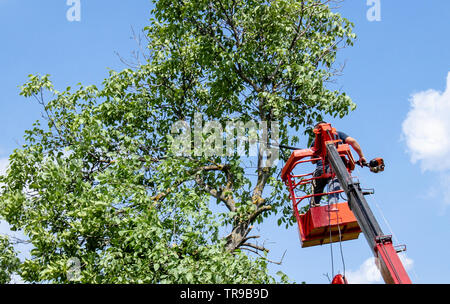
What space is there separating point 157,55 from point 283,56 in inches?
154

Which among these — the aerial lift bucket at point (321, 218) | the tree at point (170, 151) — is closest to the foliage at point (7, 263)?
the tree at point (170, 151)

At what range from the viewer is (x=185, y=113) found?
14.5 m

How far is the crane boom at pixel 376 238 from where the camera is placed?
6164mm

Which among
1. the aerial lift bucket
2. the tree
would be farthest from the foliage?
the aerial lift bucket

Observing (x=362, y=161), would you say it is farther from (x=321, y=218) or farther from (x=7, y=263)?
(x=7, y=263)

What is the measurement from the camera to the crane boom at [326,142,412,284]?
6.16 m

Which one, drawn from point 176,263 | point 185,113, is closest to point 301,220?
point 176,263

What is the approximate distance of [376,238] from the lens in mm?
6473

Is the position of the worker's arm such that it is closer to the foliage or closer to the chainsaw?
the chainsaw

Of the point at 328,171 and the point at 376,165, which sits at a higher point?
the point at 328,171

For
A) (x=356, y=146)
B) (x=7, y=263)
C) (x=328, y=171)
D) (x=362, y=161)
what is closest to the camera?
(x=362, y=161)

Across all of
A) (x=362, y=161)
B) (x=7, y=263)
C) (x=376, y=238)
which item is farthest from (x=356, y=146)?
(x=7, y=263)
